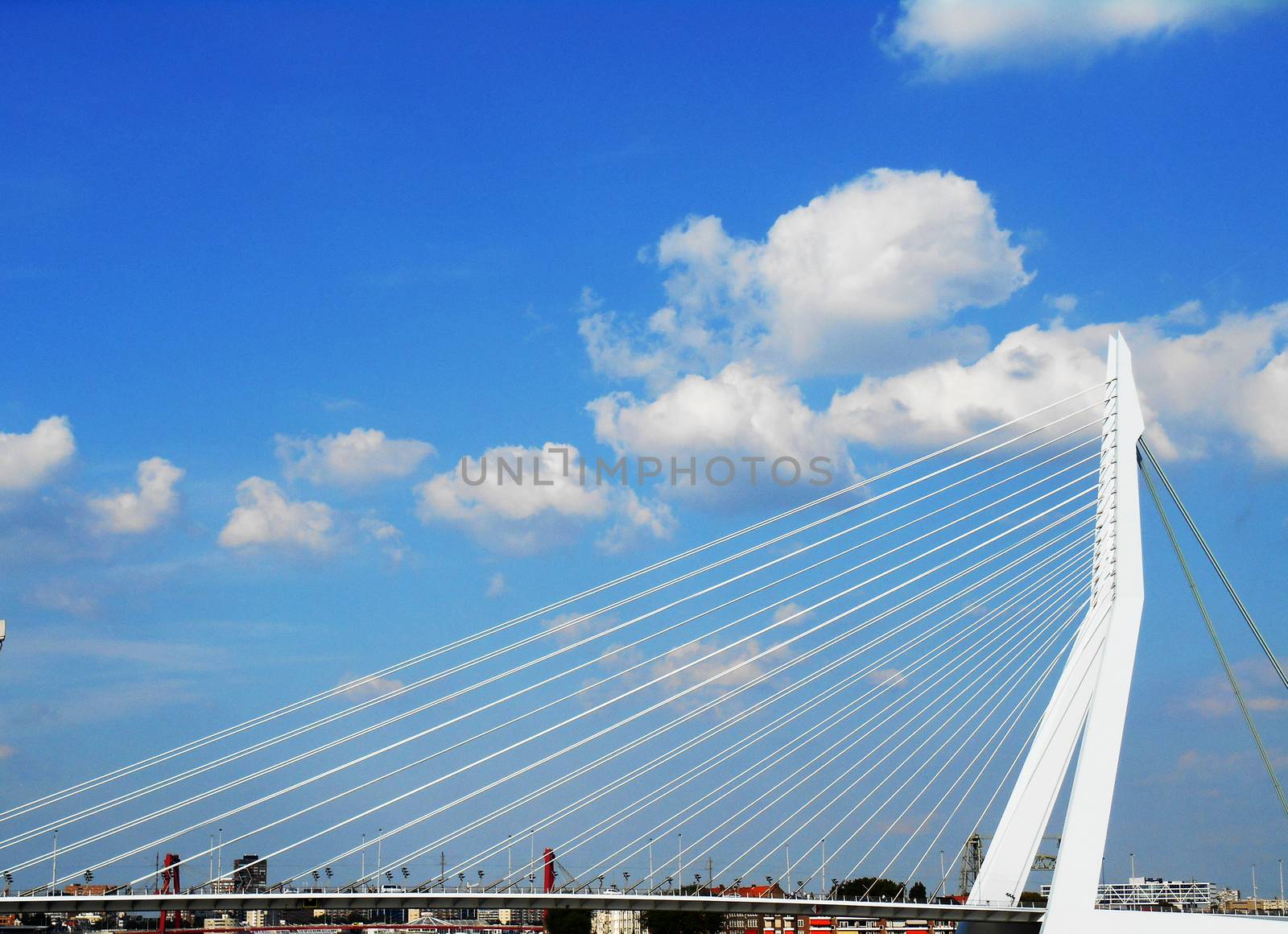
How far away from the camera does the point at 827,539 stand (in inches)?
1170

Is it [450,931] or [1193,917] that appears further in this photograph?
[450,931]

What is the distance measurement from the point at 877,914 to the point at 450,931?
70.7 meters

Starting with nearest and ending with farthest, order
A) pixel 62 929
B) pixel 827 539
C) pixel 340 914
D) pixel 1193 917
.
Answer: pixel 1193 917, pixel 827 539, pixel 62 929, pixel 340 914

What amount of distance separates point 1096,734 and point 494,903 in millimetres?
11648

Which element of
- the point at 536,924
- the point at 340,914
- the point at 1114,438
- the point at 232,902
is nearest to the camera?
the point at 232,902

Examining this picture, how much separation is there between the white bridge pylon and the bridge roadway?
3.76 feet

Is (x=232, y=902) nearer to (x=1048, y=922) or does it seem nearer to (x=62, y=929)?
(x=1048, y=922)

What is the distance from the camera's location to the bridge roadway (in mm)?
25391

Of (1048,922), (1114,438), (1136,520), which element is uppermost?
(1114,438)

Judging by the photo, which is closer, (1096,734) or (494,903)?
(1096,734)

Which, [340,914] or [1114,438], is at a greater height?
[1114,438]

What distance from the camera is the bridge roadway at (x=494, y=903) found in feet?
83.3

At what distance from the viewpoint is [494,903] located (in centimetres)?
2728

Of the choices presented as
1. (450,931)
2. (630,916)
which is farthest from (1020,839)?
(630,916)
